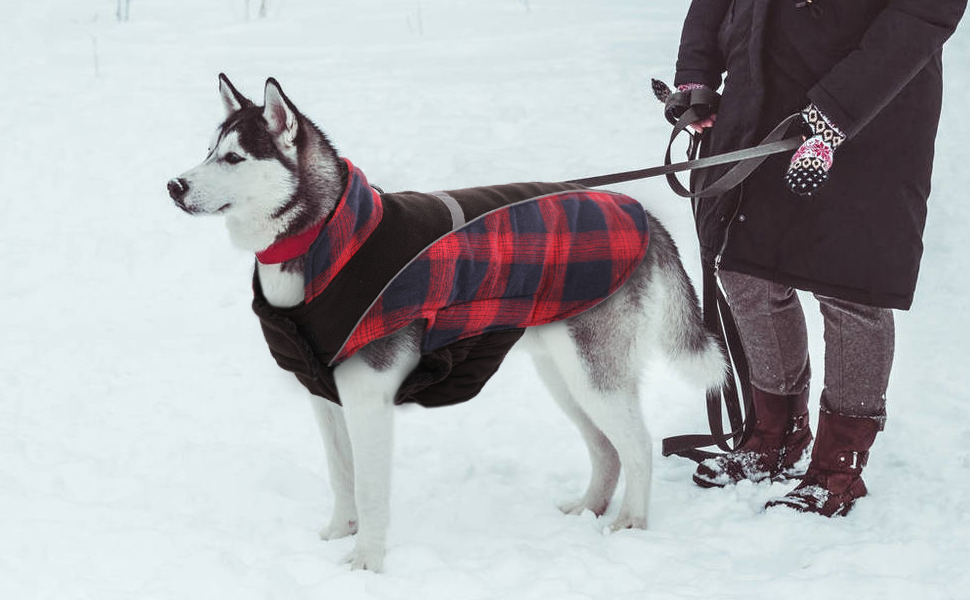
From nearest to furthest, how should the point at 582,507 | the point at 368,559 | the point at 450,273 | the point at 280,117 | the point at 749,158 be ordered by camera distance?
the point at 280,117 → the point at 450,273 → the point at 368,559 → the point at 749,158 → the point at 582,507

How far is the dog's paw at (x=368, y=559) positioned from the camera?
8.39 feet

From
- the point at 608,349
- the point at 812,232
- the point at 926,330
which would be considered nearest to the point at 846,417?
the point at 812,232

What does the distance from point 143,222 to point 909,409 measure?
4897 millimetres

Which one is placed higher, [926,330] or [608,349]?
[608,349]

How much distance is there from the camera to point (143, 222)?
586 centimetres

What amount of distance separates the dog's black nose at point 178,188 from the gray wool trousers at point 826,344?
194 cm

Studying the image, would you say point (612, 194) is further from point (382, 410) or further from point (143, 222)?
point (143, 222)

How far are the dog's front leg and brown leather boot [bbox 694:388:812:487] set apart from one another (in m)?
1.35

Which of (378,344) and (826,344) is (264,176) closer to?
(378,344)

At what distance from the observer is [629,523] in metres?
2.88

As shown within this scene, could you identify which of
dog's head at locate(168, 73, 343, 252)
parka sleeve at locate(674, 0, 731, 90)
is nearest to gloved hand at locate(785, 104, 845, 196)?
parka sleeve at locate(674, 0, 731, 90)

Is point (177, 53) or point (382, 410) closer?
point (382, 410)

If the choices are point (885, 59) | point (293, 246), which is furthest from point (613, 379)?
point (885, 59)

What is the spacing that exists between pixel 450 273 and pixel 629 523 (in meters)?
1.12
